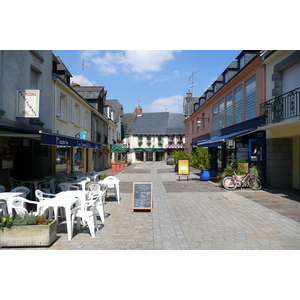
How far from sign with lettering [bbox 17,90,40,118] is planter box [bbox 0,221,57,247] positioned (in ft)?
17.3

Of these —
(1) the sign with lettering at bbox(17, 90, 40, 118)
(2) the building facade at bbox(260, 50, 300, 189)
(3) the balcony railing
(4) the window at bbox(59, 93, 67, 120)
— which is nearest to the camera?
(1) the sign with lettering at bbox(17, 90, 40, 118)

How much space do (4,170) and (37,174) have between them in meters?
2.37

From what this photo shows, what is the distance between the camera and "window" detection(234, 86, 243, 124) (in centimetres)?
1534

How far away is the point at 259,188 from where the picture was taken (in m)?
11.4

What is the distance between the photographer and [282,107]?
10.4 m

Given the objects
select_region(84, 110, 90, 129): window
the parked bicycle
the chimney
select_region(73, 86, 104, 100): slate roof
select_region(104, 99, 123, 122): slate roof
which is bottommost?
the parked bicycle

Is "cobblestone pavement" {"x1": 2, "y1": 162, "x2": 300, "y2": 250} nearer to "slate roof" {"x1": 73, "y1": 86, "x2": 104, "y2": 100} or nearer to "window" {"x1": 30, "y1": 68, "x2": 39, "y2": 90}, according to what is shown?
"window" {"x1": 30, "y1": 68, "x2": 39, "y2": 90}

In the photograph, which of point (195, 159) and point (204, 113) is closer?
point (195, 159)

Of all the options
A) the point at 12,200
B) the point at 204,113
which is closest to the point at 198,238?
the point at 12,200

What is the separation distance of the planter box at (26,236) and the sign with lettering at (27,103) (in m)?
5.27

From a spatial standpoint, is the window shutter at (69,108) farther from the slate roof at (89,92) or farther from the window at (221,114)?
the window at (221,114)

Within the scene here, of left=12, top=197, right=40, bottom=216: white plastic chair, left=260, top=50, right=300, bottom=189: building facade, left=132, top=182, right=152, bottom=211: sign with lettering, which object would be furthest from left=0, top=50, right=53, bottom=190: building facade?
left=260, top=50, right=300, bottom=189: building facade

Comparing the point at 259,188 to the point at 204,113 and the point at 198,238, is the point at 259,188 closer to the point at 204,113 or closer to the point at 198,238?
the point at 198,238

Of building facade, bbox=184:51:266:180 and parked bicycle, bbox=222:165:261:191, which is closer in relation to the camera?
parked bicycle, bbox=222:165:261:191
